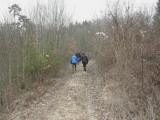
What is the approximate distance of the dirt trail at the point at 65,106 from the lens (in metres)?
10.1

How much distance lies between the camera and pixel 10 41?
13766mm

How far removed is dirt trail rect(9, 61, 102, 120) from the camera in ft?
33.0

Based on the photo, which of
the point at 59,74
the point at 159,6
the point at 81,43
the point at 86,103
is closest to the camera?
the point at 86,103

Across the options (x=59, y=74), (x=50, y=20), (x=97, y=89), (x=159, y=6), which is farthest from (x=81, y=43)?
(x=97, y=89)

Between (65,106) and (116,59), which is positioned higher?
(116,59)

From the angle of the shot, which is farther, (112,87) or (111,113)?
(112,87)

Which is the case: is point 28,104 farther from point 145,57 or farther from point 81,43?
point 81,43

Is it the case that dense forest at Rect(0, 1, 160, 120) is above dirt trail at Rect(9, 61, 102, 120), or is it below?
above

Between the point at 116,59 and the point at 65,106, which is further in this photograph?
the point at 116,59

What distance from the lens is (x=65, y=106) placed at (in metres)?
11.3

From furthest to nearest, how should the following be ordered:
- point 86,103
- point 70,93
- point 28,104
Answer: point 70,93 → point 28,104 → point 86,103

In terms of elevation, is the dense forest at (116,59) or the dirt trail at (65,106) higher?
the dense forest at (116,59)

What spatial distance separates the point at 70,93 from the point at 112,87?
239 centimetres

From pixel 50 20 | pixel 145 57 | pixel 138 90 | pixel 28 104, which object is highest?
pixel 50 20
